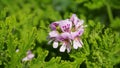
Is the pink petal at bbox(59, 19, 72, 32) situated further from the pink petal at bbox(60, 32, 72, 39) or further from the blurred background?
the blurred background

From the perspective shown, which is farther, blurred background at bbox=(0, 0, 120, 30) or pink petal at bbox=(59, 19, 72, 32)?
blurred background at bbox=(0, 0, 120, 30)

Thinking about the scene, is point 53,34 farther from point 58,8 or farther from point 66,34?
point 58,8

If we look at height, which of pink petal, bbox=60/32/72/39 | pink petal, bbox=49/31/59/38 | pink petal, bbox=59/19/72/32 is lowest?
pink petal, bbox=60/32/72/39

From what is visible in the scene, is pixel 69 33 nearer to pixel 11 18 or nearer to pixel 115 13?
A: pixel 11 18

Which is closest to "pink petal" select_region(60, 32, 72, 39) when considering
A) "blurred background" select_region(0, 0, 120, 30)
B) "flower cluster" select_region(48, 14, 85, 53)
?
"flower cluster" select_region(48, 14, 85, 53)

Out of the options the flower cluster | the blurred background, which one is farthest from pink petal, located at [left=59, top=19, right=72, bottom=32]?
the blurred background

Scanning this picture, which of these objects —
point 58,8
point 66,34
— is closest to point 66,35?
point 66,34

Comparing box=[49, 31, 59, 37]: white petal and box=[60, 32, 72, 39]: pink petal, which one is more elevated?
box=[49, 31, 59, 37]: white petal

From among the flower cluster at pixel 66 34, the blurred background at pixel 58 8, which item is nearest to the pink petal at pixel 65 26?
the flower cluster at pixel 66 34
